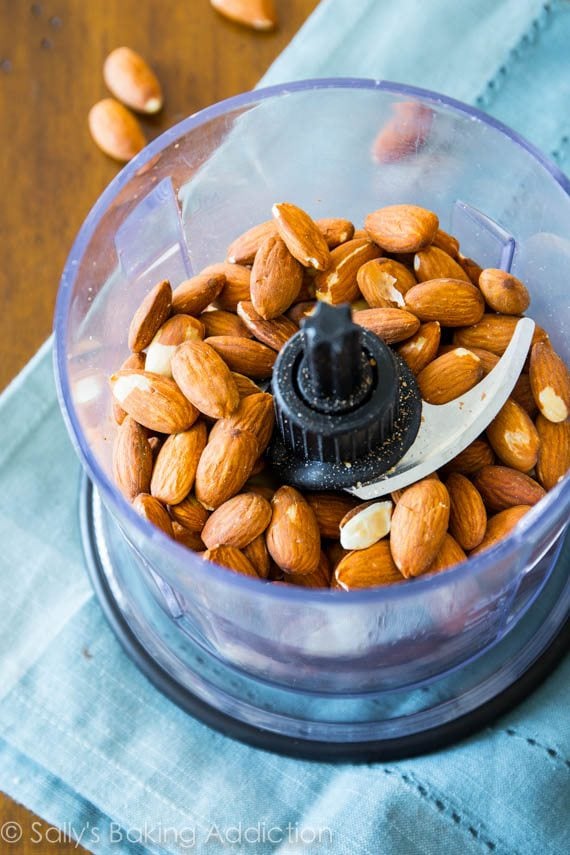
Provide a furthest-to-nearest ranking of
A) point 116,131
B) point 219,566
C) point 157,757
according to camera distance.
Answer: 1. point 116,131
2. point 157,757
3. point 219,566

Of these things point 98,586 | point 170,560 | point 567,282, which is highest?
point 567,282

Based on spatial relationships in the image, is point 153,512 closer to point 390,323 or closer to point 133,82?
point 390,323

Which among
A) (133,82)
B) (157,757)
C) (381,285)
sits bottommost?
(157,757)

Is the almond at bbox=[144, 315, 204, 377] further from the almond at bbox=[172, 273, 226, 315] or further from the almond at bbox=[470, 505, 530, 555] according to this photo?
the almond at bbox=[470, 505, 530, 555]

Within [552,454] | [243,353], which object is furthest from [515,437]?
[243,353]

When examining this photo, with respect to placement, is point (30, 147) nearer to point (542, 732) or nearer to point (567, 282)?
point (567, 282)

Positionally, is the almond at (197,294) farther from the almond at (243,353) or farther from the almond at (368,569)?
the almond at (368,569)

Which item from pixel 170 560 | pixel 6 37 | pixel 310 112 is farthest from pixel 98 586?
pixel 6 37

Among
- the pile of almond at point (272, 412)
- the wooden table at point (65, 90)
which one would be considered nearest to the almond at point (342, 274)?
the pile of almond at point (272, 412)
